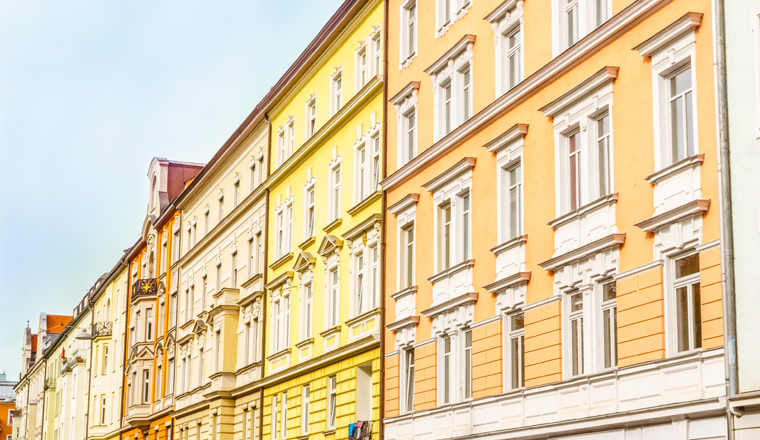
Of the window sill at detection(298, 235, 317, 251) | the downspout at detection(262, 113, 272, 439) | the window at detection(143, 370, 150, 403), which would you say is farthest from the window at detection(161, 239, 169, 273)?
the window sill at detection(298, 235, 317, 251)

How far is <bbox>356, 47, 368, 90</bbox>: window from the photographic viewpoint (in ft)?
117

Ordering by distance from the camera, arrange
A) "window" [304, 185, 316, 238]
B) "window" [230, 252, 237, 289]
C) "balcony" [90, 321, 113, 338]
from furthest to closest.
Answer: "balcony" [90, 321, 113, 338] → "window" [230, 252, 237, 289] → "window" [304, 185, 316, 238]

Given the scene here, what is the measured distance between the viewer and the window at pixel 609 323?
69.1 ft

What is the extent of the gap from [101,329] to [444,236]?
5045cm

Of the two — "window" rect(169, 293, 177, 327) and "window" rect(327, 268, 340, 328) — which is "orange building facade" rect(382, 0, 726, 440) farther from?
"window" rect(169, 293, 177, 327)

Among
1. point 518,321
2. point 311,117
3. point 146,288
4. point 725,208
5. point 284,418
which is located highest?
point 311,117

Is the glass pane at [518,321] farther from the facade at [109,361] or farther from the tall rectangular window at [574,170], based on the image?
the facade at [109,361]

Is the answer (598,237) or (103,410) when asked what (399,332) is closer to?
(598,237)

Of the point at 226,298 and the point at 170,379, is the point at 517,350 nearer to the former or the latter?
the point at 226,298

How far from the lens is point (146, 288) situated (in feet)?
204

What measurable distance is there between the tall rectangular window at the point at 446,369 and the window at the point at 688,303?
30.6ft

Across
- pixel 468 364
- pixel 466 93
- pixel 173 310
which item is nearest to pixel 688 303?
pixel 468 364

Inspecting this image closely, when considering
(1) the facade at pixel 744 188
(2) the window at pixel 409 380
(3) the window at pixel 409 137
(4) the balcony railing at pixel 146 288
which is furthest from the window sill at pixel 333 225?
(4) the balcony railing at pixel 146 288

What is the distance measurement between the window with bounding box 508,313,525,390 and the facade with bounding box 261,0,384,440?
7237 mm
